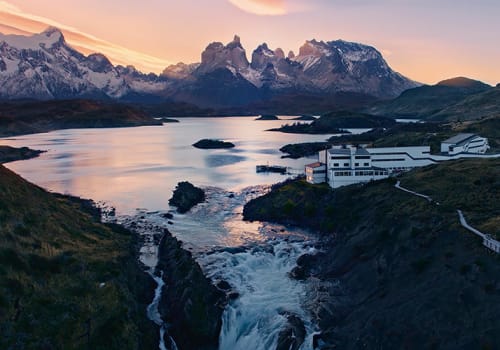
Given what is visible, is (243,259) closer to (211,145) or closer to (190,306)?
(190,306)

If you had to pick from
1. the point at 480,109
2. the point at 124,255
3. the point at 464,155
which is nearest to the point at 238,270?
the point at 124,255

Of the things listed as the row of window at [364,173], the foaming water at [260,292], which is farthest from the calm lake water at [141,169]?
the foaming water at [260,292]

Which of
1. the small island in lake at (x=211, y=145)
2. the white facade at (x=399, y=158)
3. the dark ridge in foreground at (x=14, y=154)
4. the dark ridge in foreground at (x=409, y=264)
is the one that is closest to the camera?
the dark ridge in foreground at (x=409, y=264)

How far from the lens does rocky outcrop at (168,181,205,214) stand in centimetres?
6272

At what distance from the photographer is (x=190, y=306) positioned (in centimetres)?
3095

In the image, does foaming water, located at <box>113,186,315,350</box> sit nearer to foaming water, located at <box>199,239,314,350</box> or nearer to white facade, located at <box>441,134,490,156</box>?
foaming water, located at <box>199,239,314,350</box>

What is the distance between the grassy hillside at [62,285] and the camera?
83.0ft

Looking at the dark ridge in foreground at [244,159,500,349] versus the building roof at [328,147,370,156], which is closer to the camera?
the dark ridge in foreground at [244,159,500,349]

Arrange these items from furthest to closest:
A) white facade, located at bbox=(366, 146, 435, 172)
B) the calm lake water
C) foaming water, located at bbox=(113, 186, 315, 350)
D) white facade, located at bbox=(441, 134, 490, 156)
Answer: the calm lake water
white facade, located at bbox=(441, 134, 490, 156)
white facade, located at bbox=(366, 146, 435, 172)
foaming water, located at bbox=(113, 186, 315, 350)

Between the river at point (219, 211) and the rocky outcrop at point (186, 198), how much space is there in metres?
1.22

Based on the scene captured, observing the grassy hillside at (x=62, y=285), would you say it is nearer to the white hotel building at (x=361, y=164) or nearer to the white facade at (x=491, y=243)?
the white facade at (x=491, y=243)

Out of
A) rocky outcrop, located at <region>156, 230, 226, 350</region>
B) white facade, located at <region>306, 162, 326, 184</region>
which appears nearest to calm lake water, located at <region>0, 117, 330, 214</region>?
white facade, located at <region>306, 162, 326, 184</region>

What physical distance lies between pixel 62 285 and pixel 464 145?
6367cm

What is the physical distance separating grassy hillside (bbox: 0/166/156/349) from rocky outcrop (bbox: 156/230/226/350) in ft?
5.75
